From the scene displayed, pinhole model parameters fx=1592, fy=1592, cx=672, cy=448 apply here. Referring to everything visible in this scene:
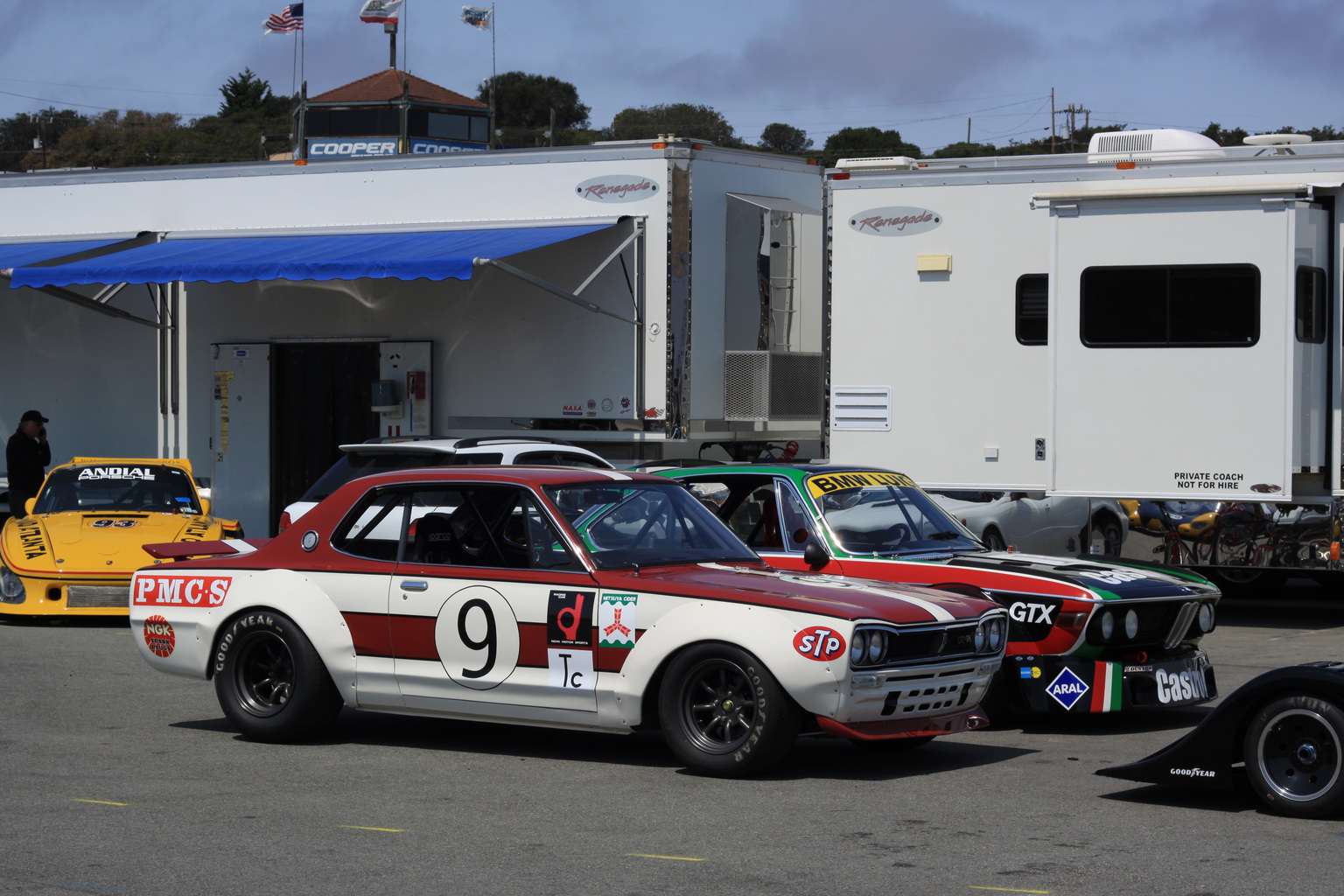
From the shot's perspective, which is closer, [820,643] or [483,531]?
[820,643]

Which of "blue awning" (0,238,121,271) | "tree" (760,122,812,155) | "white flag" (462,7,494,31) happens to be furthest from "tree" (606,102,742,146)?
"blue awning" (0,238,121,271)

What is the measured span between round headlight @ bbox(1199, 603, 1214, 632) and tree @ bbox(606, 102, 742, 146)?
9272 cm

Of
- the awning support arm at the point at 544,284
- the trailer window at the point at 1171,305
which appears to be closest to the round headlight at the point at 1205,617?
the trailer window at the point at 1171,305

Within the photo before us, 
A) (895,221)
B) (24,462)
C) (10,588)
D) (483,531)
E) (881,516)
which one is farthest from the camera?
(24,462)

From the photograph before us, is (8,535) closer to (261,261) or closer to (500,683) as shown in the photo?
(261,261)

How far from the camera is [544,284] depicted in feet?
48.9

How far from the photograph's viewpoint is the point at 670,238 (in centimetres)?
1513

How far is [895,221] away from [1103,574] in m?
6.05

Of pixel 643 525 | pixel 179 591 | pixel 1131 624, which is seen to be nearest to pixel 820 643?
pixel 643 525

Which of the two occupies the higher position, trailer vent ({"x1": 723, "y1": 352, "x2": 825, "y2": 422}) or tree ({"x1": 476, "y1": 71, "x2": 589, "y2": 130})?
tree ({"x1": 476, "y1": 71, "x2": 589, "y2": 130})

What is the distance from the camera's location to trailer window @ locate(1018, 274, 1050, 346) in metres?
13.6

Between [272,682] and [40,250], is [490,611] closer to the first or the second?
[272,682]

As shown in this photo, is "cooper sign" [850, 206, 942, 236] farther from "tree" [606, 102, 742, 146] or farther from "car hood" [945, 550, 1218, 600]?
"tree" [606, 102, 742, 146]

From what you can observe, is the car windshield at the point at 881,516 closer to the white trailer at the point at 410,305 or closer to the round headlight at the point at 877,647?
the round headlight at the point at 877,647
